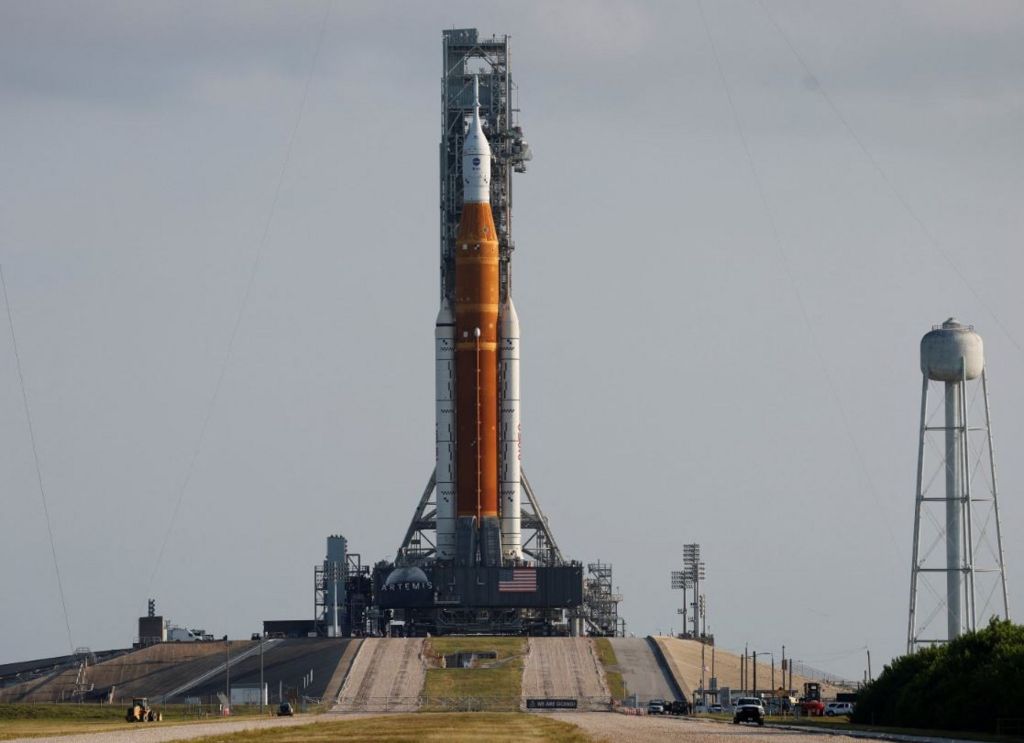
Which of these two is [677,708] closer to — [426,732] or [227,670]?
[227,670]

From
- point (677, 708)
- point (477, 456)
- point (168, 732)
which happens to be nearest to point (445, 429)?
point (477, 456)

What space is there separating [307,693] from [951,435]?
44.5 meters

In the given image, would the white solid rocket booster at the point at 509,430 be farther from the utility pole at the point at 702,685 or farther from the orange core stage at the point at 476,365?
the utility pole at the point at 702,685

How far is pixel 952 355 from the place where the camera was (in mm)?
132625

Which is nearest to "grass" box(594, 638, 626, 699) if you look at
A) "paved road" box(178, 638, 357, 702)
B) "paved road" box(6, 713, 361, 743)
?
"paved road" box(178, 638, 357, 702)

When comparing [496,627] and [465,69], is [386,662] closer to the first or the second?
[496,627]

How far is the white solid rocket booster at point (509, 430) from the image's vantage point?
15888 centimetres

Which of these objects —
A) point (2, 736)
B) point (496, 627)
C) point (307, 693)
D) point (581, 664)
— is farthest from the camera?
point (496, 627)

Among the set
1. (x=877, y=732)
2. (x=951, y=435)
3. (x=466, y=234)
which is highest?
(x=466, y=234)

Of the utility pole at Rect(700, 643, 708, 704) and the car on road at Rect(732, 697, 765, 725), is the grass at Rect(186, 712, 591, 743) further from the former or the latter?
the utility pole at Rect(700, 643, 708, 704)

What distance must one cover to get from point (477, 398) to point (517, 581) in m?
13.9

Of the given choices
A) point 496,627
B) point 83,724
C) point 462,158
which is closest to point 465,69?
point 462,158

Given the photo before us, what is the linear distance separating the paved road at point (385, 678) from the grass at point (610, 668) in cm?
1246

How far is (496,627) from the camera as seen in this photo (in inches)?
6363
